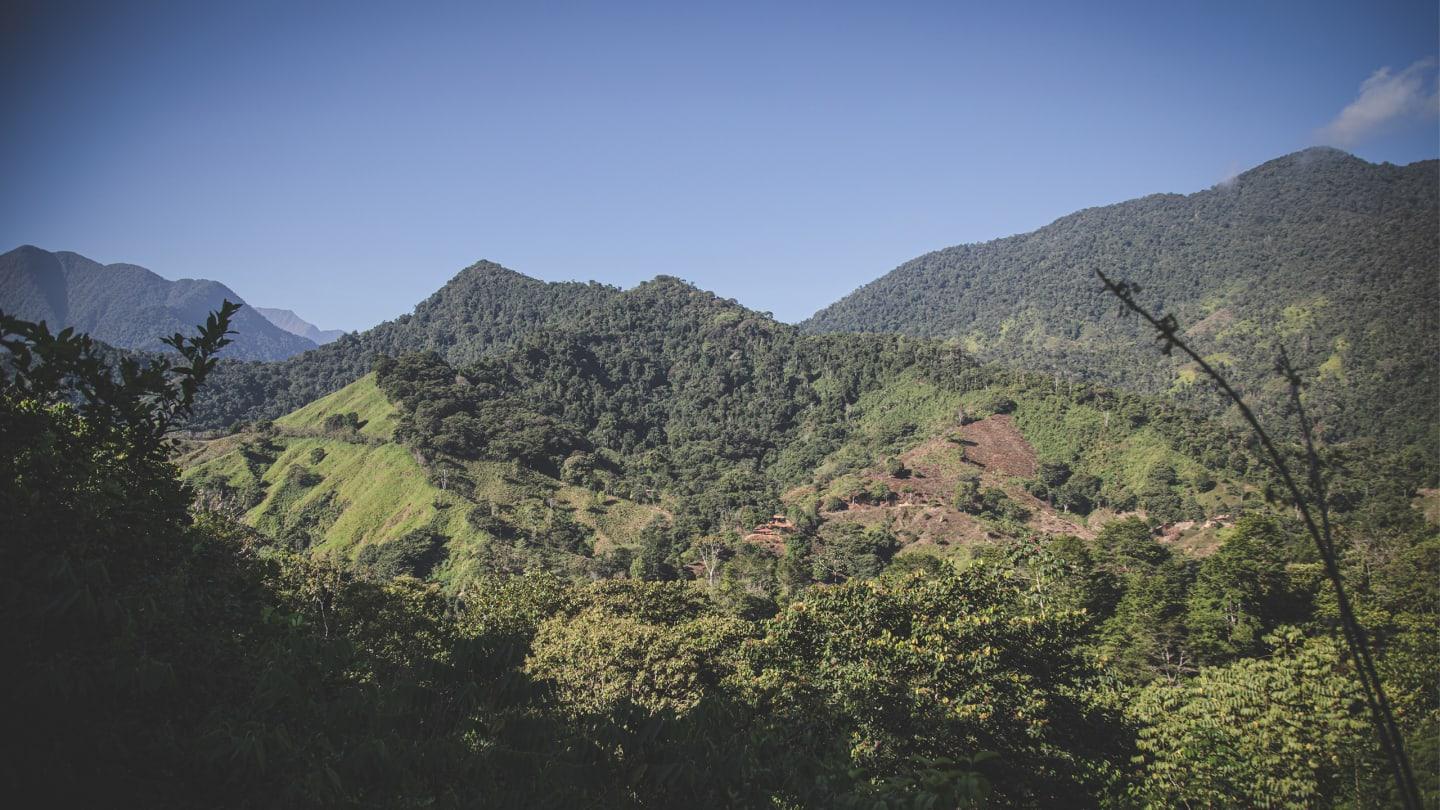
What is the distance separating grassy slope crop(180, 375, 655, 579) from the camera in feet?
265

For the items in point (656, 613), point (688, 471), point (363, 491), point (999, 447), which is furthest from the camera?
point (688, 471)

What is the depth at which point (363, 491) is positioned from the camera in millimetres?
88188

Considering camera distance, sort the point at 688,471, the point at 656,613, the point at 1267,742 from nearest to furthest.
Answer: the point at 1267,742
the point at 656,613
the point at 688,471

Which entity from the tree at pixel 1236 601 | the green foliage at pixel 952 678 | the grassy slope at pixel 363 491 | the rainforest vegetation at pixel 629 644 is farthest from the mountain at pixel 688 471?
the green foliage at pixel 952 678

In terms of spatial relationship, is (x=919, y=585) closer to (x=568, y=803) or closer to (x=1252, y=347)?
(x=568, y=803)

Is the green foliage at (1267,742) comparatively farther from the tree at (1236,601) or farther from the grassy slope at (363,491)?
the grassy slope at (363,491)

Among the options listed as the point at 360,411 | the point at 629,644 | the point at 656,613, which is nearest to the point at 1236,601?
the point at 656,613

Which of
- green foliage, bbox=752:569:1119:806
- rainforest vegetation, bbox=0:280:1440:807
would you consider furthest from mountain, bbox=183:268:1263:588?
green foliage, bbox=752:569:1119:806

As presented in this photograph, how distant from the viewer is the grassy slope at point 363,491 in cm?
8081

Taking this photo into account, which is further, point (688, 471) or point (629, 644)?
point (688, 471)

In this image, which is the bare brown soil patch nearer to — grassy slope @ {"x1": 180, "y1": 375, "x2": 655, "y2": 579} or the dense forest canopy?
the dense forest canopy

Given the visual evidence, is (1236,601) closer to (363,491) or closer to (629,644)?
(629,644)

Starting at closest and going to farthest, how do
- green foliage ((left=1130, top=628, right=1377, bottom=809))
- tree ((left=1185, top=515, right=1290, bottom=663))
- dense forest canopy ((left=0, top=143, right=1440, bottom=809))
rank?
dense forest canopy ((left=0, top=143, right=1440, bottom=809)) → green foliage ((left=1130, top=628, right=1377, bottom=809)) → tree ((left=1185, top=515, right=1290, bottom=663))

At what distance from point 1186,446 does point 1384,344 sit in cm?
9521
